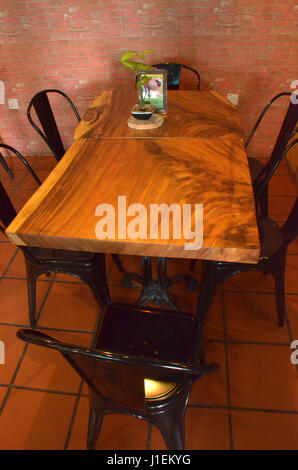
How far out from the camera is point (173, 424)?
1.12m

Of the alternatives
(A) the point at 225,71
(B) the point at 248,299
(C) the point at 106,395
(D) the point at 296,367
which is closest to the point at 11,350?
(C) the point at 106,395

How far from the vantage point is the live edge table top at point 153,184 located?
110 cm

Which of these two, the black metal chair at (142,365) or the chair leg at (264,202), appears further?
the chair leg at (264,202)

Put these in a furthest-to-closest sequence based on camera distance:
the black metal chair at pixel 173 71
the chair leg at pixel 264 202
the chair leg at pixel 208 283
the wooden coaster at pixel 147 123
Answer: the black metal chair at pixel 173 71 < the chair leg at pixel 264 202 < the wooden coaster at pixel 147 123 < the chair leg at pixel 208 283

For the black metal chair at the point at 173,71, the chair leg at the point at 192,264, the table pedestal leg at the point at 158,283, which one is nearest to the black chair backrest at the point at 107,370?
the table pedestal leg at the point at 158,283

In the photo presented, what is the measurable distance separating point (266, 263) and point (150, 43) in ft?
6.80

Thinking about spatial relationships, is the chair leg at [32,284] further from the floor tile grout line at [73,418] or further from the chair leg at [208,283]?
the chair leg at [208,283]

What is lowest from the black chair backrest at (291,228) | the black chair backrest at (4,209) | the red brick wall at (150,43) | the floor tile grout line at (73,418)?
the floor tile grout line at (73,418)

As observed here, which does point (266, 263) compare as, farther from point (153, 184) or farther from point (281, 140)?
point (281, 140)

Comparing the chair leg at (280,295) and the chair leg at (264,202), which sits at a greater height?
the chair leg at (264,202)

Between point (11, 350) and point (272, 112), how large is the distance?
2.77m

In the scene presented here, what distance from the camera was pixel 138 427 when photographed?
1.43m

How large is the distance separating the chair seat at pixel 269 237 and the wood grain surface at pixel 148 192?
38cm
